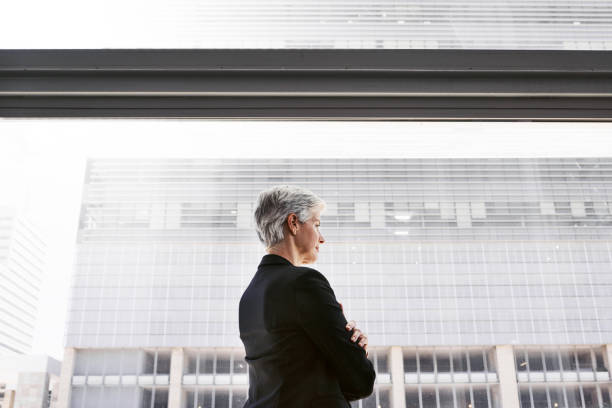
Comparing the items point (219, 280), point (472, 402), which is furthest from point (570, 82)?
point (219, 280)

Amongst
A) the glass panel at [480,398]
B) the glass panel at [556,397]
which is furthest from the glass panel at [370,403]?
the glass panel at [556,397]

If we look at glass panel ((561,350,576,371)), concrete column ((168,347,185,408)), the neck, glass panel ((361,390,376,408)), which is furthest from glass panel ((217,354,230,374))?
glass panel ((561,350,576,371))

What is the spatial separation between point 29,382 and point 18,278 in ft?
1.32

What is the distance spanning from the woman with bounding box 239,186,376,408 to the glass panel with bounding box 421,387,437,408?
70 centimetres

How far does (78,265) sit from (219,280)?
0.54 m

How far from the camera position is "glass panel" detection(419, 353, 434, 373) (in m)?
1.63

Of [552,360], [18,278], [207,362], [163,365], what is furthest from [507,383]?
[18,278]

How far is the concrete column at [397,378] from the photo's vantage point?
1634 mm

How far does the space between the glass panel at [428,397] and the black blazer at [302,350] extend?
70 cm

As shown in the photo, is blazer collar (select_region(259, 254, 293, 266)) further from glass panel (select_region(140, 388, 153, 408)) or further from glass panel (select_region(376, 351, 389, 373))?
glass panel (select_region(140, 388, 153, 408))

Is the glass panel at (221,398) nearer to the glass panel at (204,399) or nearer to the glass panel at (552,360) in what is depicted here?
the glass panel at (204,399)

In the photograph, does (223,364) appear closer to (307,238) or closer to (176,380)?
(176,380)

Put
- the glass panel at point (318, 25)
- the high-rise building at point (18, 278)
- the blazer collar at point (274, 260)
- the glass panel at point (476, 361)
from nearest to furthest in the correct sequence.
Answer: the blazer collar at point (274, 260) → the glass panel at point (476, 361) → the high-rise building at point (18, 278) → the glass panel at point (318, 25)

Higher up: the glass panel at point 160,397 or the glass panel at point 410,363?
the glass panel at point 410,363
